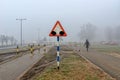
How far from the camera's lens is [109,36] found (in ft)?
544

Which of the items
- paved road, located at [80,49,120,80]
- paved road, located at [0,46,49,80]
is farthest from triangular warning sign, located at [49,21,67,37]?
paved road, located at [80,49,120,80]

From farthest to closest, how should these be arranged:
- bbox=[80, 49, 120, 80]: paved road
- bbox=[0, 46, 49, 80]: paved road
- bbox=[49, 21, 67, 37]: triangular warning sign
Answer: bbox=[49, 21, 67, 37]: triangular warning sign, bbox=[80, 49, 120, 80]: paved road, bbox=[0, 46, 49, 80]: paved road

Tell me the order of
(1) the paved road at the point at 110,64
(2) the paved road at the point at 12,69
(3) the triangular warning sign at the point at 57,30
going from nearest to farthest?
1. (2) the paved road at the point at 12,69
2. (1) the paved road at the point at 110,64
3. (3) the triangular warning sign at the point at 57,30

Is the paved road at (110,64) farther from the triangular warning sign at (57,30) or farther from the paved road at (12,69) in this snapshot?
the paved road at (12,69)

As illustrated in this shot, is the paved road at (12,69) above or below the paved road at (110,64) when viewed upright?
below

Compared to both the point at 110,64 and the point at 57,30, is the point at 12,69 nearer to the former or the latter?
the point at 57,30

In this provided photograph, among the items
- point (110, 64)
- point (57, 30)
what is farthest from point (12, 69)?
point (110, 64)

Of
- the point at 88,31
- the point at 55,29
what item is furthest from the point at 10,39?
the point at 55,29

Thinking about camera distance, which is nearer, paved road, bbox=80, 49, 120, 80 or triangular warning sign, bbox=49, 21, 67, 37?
paved road, bbox=80, 49, 120, 80

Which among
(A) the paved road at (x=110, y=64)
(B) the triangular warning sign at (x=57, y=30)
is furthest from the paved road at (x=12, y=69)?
(A) the paved road at (x=110, y=64)

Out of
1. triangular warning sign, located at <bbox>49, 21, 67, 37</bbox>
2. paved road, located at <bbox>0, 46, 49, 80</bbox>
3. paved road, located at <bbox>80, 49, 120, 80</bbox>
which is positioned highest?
triangular warning sign, located at <bbox>49, 21, 67, 37</bbox>

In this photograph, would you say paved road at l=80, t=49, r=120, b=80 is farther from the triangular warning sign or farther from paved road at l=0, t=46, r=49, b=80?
paved road at l=0, t=46, r=49, b=80

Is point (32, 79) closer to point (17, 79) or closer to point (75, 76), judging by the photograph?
point (17, 79)

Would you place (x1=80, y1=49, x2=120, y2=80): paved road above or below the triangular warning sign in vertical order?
below
